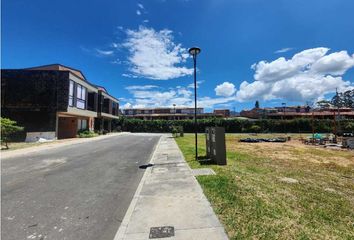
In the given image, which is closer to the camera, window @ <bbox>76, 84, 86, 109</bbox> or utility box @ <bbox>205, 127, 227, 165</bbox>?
utility box @ <bbox>205, 127, 227, 165</bbox>

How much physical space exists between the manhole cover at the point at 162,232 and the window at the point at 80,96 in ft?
103

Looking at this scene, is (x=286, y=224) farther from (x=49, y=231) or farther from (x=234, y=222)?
(x=49, y=231)

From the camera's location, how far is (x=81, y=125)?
40688mm

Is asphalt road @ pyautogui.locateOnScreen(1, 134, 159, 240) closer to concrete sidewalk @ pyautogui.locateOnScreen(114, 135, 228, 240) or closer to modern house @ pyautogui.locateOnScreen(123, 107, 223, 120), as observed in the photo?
concrete sidewalk @ pyautogui.locateOnScreen(114, 135, 228, 240)

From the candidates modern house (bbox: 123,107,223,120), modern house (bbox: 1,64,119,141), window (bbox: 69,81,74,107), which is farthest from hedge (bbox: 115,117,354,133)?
modern house (bbox: 123,107,223,120)

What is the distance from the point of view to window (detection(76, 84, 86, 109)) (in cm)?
3312

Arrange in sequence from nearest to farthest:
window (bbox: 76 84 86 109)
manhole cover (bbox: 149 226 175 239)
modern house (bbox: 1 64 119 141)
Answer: manhole cover (bbox: 149 226 175 239) < modern house (bbox: 1 64 119 141) < window (bbox: 76 84 86 109)

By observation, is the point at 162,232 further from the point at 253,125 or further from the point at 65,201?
the point at 253,125

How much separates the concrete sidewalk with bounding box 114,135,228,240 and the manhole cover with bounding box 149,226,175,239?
0.06m

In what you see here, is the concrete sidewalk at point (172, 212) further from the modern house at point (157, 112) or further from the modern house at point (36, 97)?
the modern house at point (157, 112)

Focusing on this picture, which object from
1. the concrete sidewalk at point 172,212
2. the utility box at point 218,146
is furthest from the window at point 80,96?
the concrete sidewalk at point 172,212

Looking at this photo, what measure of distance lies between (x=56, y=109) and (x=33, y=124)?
305 centimetres

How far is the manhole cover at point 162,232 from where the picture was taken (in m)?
4.28

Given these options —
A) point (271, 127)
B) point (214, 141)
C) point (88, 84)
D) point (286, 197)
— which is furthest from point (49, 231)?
Result: point (271, 127)
